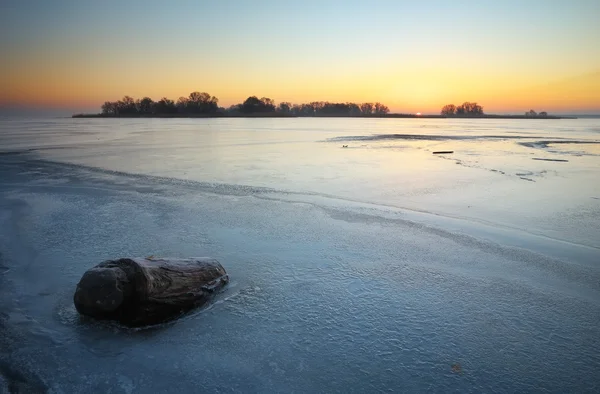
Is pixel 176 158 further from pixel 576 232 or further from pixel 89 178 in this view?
pixel 576 232

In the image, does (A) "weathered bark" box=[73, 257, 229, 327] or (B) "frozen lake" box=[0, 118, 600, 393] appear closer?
(B) "frozen lake" box=[0, 118, 600, 393]

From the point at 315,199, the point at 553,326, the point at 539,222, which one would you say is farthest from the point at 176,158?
the point at 553,326

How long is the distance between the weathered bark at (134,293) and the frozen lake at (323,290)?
0.57ft

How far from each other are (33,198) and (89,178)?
9.62 ft

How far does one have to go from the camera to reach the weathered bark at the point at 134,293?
3812 millimetres

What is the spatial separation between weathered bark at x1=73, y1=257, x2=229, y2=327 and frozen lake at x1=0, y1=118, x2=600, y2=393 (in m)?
0.17

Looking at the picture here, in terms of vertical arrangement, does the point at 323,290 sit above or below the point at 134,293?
below

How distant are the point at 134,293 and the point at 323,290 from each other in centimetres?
206

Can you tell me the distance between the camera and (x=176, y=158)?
17891 millimetres

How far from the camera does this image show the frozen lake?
10.3ft

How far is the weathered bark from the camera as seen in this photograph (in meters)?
3.81

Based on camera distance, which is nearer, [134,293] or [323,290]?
[134,293]

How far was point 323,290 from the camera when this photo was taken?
4.55 m

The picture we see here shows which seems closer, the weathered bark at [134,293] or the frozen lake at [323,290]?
the frozen lake at [323,290]
